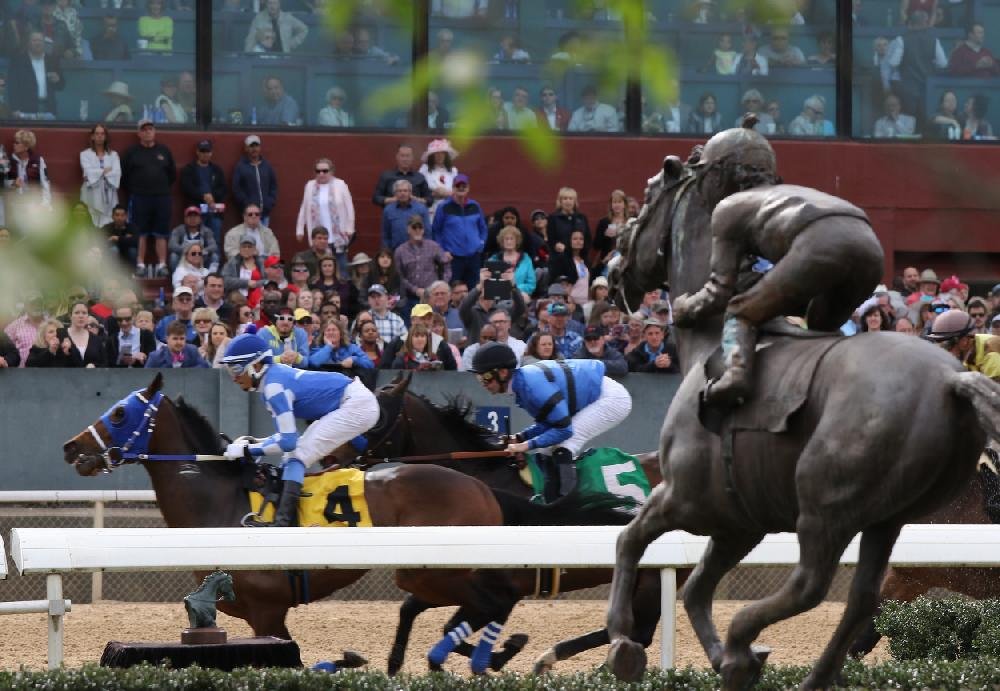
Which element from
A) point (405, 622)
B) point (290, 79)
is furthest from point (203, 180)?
point (405, 622)

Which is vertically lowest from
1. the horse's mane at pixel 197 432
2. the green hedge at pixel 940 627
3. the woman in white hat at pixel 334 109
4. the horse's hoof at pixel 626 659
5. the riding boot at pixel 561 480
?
the green hedge at pixel 940 627

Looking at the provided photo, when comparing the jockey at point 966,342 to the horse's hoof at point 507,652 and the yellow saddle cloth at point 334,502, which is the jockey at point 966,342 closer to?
the horse's hoof at point 507,652

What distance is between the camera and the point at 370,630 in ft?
30.8

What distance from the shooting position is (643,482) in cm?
793

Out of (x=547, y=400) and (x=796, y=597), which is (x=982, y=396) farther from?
(x=547, y=400)

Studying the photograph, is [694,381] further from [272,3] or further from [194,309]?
[194,309]

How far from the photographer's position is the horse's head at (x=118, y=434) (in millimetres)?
8039

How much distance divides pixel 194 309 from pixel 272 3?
24.6 feet

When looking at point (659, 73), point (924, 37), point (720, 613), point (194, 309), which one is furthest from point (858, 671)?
point (194, 309)

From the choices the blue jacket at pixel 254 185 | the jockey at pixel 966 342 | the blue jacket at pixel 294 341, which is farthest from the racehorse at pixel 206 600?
the blue jacket at pixel 254 185

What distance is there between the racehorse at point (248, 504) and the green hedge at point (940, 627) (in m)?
1.36

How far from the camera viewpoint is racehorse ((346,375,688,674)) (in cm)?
736

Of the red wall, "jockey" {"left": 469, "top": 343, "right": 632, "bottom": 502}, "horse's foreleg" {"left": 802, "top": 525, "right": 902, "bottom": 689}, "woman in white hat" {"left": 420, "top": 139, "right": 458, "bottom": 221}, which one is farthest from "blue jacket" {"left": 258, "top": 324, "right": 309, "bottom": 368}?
"horse's foreleg" {"left": 802, "top": 525, "right": 902, "bottom": 689}

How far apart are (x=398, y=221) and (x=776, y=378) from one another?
8997 mm
